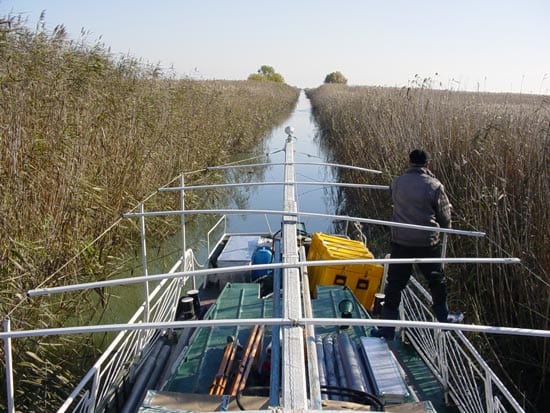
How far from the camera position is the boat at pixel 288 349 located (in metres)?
2.21

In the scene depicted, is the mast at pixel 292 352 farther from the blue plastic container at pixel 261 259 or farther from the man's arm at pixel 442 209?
the blue plastic container at pixel 261 259

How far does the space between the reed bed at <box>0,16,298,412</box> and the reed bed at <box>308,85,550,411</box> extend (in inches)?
154

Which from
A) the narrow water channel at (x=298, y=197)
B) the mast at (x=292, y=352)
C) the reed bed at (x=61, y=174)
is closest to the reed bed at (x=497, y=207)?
the narrow water channel at (x=298, y=197)

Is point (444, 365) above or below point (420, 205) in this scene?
below

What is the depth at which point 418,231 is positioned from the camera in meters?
4.59

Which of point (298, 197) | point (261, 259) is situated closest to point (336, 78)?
point (298, 197)

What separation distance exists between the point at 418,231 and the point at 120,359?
2.80 m

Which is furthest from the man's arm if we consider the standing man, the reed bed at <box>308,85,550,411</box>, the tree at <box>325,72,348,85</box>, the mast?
the tree at <box>325,72,348,85</box>

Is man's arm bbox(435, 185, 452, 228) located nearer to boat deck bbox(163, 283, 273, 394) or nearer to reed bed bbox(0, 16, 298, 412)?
boat deck bbox(163, 283, 273, 394)

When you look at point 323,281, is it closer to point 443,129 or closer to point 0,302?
point 0,302

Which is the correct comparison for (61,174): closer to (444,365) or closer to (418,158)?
(418,158)

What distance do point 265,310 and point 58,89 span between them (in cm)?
366

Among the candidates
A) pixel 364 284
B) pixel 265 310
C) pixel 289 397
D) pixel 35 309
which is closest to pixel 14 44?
pixel 35 309

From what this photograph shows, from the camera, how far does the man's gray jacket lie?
457cm
